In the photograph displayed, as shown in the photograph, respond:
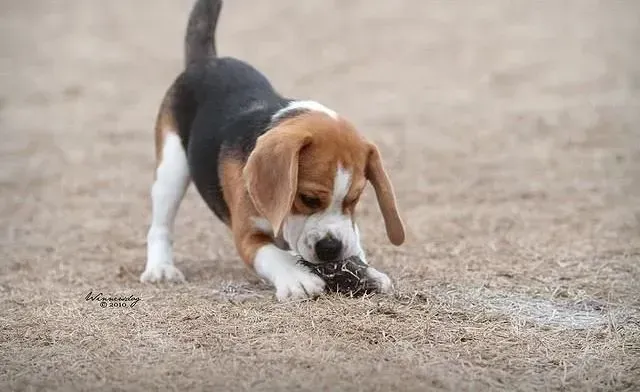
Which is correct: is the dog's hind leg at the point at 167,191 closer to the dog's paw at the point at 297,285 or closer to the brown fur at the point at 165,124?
the brown fur at the point at 165,124

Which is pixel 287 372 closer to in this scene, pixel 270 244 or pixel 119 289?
pixel 270 244

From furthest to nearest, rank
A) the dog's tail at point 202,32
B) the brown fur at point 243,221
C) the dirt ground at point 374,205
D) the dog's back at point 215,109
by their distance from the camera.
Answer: the dog's tail at point 202,32 < the dog's back at point 215,109 < the brown fur at point 243,221 < the dirt ground at point 374,205

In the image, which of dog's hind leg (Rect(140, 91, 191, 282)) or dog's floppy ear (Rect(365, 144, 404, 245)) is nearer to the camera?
dog's floppy ear (Rect(365, 144, 404, 245))

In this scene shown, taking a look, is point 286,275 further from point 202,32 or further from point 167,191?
point 202,32

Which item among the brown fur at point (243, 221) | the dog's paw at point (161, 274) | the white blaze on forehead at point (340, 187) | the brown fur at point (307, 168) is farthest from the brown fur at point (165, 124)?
the white blaze on forehead at point (340, 187)

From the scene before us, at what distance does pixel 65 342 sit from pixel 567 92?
936 cm

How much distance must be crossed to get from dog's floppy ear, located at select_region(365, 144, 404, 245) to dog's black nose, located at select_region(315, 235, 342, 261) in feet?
1.53

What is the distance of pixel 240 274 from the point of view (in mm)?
6277

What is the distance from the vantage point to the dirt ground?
14.2 feet

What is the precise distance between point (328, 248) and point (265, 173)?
488 mm

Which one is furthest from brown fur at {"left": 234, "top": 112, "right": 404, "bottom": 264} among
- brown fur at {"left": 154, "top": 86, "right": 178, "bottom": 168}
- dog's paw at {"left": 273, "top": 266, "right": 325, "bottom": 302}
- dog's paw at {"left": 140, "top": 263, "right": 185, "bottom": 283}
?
brown fur at {"left": 154, "top": 86, "right": 178, "bottom": 168}

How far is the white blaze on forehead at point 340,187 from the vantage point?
16.9 ft

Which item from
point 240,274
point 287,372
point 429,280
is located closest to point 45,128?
point 240,274

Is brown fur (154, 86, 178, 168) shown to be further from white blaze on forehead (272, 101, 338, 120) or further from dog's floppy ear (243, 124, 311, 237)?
dog's floppy ear (243, 124, 311, 237)
